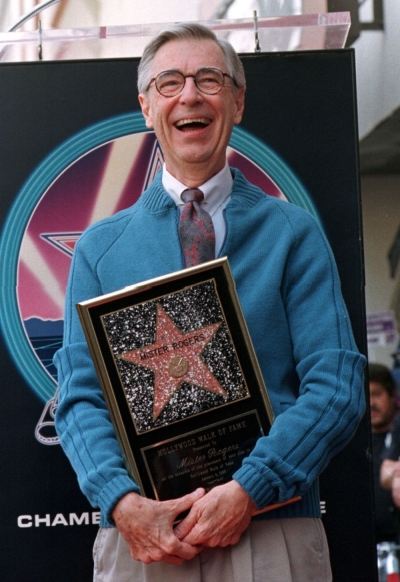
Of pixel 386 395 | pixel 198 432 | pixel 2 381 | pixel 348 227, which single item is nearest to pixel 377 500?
pixel 386 395

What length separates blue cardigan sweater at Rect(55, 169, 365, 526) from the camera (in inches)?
85.4

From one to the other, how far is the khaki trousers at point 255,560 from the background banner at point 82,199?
726 mm

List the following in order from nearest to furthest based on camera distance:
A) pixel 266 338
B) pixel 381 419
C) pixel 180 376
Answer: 1. pixel 180 376
2. pixel 266 338
3. pixel 381 419

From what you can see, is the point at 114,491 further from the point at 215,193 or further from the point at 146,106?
the point at 146,106

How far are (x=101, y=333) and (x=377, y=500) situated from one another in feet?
7.39

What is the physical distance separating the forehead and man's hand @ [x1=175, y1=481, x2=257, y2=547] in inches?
40.4

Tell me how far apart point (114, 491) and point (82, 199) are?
1.22m

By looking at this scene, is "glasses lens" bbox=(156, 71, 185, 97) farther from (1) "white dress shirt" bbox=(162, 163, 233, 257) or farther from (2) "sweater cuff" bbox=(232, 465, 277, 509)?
(2) "sweater cuff" bbox=(232, 465, 277, 509)

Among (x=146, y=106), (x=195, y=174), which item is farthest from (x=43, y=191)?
(x=195, y=174)

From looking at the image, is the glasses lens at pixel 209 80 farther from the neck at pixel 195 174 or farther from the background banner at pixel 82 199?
the background banner at pixel 82 199

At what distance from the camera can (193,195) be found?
245cm

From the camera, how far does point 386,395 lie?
4.14m

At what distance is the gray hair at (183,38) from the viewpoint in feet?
7.98

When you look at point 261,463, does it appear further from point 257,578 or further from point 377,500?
point 377,500
